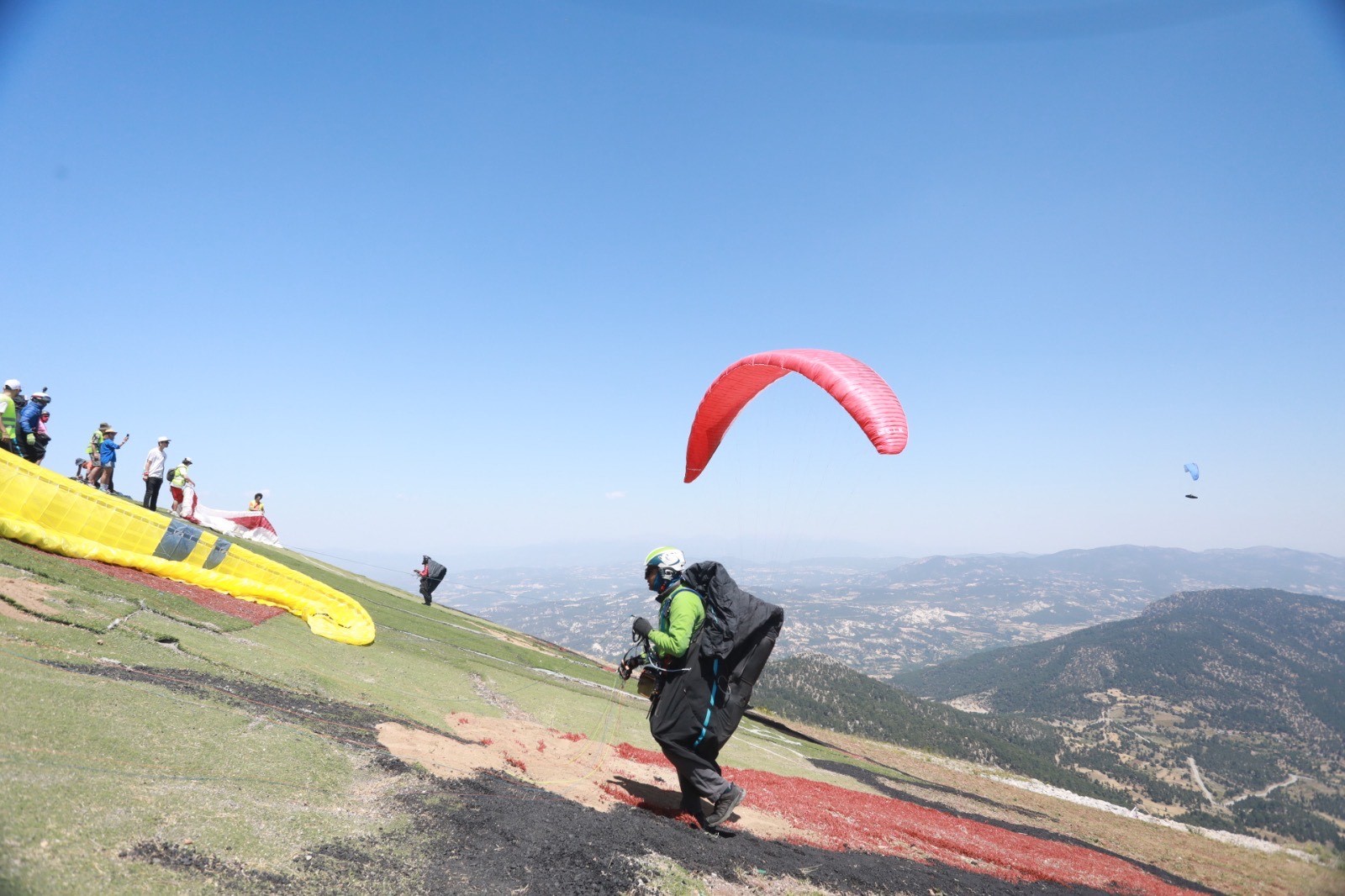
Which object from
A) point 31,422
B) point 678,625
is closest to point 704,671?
point 678,625

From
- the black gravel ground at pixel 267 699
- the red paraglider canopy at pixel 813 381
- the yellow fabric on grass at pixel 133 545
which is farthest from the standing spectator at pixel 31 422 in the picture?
the red paraglider canopy at pixel 813 381

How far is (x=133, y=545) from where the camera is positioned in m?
14.3

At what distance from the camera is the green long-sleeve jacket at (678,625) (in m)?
6.95

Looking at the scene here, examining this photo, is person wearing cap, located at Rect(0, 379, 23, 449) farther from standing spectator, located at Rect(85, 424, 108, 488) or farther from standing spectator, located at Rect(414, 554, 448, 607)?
standing spectator, located at Rect(414, 554, 448, 607)

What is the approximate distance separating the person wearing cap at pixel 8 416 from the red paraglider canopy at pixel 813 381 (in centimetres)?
1825

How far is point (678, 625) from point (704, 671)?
67 centimetres

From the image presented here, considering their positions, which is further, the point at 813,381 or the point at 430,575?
the point at 430,575

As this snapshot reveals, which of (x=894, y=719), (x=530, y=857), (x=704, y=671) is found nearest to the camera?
(x=530, y=857)

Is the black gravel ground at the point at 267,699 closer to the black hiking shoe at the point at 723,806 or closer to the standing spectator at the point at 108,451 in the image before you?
the black hiking shoe at the point at 723,806

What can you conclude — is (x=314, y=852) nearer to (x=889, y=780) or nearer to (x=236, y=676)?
(x=236, y=676)

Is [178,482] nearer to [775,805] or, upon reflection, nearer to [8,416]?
[8,416]

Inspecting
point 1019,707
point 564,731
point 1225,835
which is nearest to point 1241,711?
point 1019,707

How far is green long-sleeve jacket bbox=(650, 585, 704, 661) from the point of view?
6945 mm

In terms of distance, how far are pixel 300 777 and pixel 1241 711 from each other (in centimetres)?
26563
